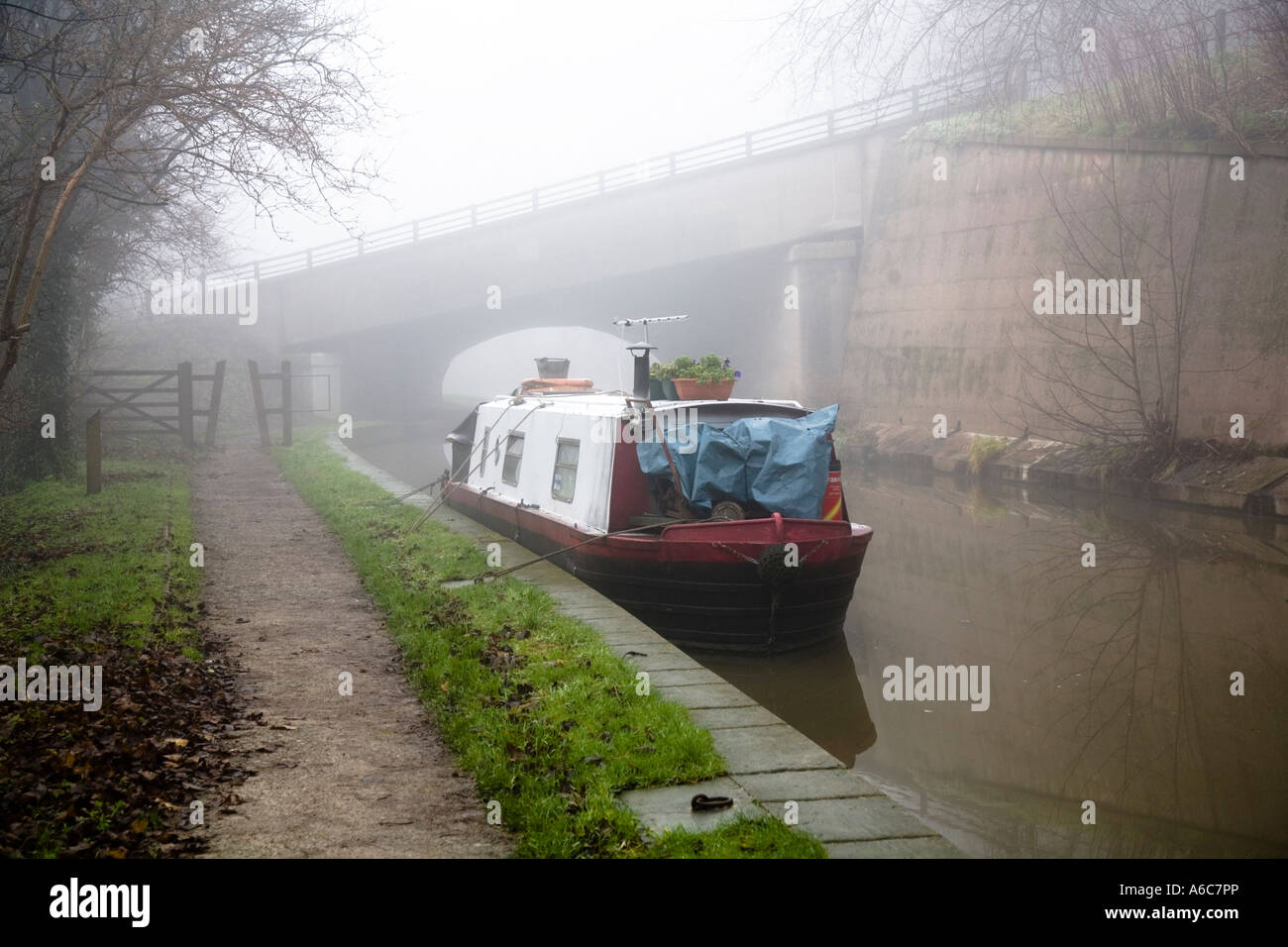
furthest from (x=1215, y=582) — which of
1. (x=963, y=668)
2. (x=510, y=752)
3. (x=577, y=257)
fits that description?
(x=577, y=257)

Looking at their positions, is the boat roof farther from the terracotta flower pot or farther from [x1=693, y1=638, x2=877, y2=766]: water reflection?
[x1=693, y1=638, x2=877, y2=766]: water reflection

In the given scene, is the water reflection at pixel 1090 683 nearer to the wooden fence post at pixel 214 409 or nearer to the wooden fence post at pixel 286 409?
the wooden fence post at pixel 214 409

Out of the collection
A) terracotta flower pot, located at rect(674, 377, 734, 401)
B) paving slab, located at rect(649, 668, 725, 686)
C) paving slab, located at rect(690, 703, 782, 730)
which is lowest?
paving slab, located at rect(690, 703, 782, 730)

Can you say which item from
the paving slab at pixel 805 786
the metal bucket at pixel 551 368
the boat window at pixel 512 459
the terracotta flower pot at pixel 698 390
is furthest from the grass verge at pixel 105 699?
the metal bucket at pixel 551 368

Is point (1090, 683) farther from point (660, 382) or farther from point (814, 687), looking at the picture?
point (660, 382)

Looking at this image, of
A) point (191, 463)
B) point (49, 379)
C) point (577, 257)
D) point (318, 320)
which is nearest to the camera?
point (49, 379)

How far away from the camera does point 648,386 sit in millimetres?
9211

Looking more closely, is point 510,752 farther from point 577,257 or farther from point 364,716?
point 577,257

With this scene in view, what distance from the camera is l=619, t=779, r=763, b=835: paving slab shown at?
3.79m

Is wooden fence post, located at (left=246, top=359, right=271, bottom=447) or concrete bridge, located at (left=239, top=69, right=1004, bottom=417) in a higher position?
concrete bridge, located at (left=239, top=69, right=1004, bottom=417)

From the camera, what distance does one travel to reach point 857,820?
3.78m

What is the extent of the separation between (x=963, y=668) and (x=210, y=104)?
252 inches

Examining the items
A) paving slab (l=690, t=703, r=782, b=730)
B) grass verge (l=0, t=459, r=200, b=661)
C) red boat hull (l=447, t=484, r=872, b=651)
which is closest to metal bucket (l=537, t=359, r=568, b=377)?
grass verge (l=0, t=459, r=200, b=661)

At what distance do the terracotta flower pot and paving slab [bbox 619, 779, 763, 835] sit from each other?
490cm
